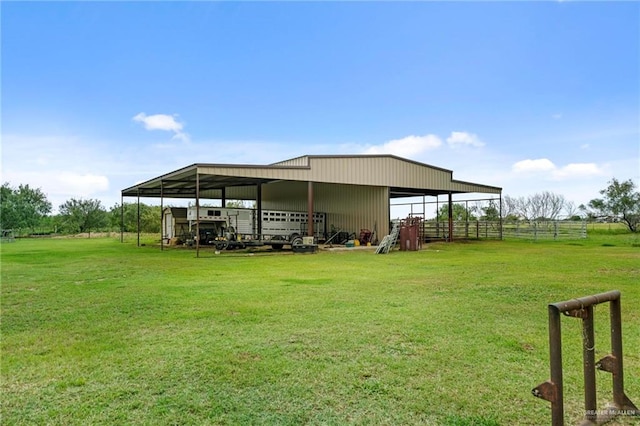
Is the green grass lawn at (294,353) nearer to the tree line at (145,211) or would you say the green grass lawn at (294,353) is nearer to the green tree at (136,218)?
the tree line at (145,211)

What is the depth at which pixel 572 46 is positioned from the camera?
13.8 meters

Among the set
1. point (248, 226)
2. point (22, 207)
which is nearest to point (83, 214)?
point (22, 207)

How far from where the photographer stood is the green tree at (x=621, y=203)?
35.0 m

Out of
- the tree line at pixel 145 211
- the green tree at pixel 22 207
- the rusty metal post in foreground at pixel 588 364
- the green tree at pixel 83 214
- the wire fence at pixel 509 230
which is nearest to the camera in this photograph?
the rusty metal post in foreground at pixel 588 364

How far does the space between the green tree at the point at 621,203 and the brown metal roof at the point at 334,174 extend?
18763 millimetres

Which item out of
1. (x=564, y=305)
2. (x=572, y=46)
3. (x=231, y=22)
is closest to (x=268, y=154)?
(x=231, y=22)

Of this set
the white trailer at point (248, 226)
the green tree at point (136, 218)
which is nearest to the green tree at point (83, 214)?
the green tree at point (136, 218)

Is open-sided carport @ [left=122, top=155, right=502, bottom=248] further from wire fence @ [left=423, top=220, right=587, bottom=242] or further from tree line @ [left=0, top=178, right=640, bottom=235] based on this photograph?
tree line @ [left=0, top=178, right=640, bottom=235]

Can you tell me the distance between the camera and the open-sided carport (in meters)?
17.4

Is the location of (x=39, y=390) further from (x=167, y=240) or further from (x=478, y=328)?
(x=167, y=240)

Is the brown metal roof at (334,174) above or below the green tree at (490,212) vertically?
above

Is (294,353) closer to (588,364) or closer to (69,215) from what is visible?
(588,364)

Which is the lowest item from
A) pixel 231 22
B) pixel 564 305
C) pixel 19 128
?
pixel 564 305

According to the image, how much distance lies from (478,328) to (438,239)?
21.8 meters
